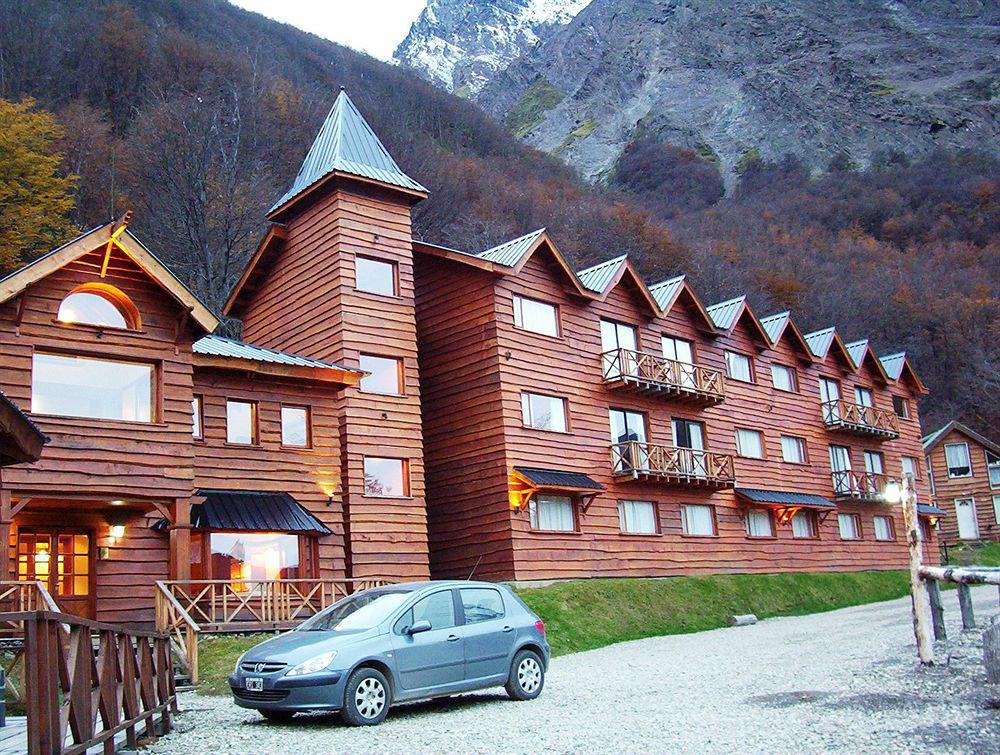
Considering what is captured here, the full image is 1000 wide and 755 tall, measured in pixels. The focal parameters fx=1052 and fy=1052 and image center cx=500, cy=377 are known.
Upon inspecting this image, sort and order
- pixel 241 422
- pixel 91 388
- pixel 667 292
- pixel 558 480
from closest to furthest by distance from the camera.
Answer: pixel 91 388 → pixel 241 422 → pixel 558 480 → pixel 667 292

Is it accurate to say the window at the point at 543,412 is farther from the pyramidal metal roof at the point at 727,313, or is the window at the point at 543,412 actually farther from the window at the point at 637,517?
the pyramidal metal roof at the point at 727,313

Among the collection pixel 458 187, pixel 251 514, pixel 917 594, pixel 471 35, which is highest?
pixel 471 35

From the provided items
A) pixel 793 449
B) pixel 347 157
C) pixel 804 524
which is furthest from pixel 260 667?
pixel 793 449

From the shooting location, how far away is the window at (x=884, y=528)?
142 feet

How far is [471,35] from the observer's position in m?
186

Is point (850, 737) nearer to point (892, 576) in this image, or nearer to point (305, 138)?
point (892, 576)

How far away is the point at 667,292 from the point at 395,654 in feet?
79.1

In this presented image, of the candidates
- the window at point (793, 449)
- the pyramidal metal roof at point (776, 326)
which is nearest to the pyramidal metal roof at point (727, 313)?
the pyramidal metal roof at point (776, 326)

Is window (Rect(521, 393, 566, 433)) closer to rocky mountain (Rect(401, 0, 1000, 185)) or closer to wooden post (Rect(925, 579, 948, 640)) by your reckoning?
wooden post (Rect(925, 579, 948, 640))

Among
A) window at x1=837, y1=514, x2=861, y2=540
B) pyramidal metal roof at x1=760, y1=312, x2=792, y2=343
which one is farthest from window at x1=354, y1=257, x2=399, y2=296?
window at x1=837, y1=514, x2=861, y2=540

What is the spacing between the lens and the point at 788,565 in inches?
1459

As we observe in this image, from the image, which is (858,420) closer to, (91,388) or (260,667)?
(91,388)

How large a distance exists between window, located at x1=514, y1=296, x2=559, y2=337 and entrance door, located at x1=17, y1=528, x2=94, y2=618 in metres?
13.1

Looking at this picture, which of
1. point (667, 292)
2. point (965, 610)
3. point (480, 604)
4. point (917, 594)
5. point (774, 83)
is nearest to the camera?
point (480, 604)
